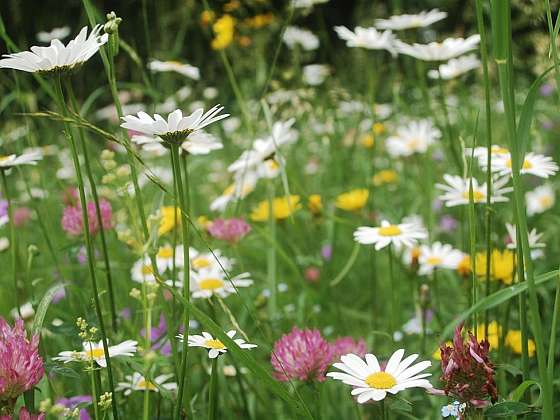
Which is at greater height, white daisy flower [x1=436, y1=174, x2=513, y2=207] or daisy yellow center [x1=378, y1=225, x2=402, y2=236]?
white daisy flower [x1=436, y1=174, x2=513, y2=207]

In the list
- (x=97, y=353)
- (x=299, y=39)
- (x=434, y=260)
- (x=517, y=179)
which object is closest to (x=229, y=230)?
(x=434, y=260)

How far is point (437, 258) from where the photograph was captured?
4.08ft

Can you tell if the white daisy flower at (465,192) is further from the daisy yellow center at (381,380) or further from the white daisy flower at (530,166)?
the daisy yellow center at (381,380)

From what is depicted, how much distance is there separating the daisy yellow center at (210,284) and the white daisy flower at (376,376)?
346mm

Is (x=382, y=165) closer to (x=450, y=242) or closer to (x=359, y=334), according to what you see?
(x=450, y=242)

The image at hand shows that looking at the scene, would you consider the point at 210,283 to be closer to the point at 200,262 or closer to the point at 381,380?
the point at 200,262

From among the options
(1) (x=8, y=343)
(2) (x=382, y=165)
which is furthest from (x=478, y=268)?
(2) (x=382, y=165)

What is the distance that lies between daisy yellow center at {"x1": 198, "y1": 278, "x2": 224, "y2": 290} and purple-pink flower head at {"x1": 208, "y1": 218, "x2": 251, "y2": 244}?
0.67 feet

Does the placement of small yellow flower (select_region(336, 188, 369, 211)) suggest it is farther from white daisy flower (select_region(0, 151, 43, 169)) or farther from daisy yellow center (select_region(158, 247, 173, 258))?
white daisy flower (select_region(0, 151, 43, 169))

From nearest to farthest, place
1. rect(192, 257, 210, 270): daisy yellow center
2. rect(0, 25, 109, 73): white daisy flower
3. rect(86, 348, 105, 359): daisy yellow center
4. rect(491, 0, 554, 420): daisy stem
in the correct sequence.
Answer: rect(491, 0, 554, 420): daisy stem, rect(0, 25, 109, 73): white daisy flower, rect(86, 348, 105, 359): daisy yellow center, rect(192, 257, 210, 270): daisy yellow center

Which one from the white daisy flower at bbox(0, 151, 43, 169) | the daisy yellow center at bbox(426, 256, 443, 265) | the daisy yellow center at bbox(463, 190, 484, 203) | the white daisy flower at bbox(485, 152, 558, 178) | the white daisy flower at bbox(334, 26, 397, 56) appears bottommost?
the daisy yellow center at bbox(426, 256, 443, 265)

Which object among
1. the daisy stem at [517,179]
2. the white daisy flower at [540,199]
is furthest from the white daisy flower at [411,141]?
the daisy stem at [517,179]

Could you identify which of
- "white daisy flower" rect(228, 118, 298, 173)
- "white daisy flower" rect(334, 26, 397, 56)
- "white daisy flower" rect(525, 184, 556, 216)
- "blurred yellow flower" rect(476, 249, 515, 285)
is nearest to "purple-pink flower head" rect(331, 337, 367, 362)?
"blurred yellow flower" rect(476, 249, 515, 285)

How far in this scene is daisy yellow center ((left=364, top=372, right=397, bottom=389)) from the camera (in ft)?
2.20
